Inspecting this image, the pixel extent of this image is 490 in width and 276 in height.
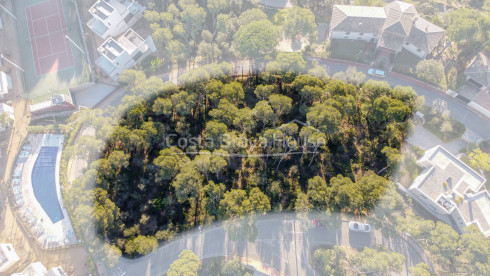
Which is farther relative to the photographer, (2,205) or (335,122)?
(2,205)

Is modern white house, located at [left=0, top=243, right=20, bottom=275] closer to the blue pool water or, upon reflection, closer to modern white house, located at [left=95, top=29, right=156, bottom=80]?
the blue pool water

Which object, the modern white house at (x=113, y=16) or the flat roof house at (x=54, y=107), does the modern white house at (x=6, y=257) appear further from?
the modern white house at (x=113, y=16)

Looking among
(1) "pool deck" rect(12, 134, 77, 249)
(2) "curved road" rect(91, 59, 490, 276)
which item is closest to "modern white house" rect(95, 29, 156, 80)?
(1) "pool deck" rect(12, 134, 77, 249)

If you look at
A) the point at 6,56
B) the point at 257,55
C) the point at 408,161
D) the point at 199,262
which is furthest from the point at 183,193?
the point at 6,56

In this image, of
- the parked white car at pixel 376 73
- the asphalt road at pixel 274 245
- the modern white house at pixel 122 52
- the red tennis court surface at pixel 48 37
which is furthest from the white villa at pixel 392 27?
the red tennis court surface at pixel 48 37

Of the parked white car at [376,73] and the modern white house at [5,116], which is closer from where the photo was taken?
the modern white house at [5,116]

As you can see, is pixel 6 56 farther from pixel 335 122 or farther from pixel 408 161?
pixel 408 161

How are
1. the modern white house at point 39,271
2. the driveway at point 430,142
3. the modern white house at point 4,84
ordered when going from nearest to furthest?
1. the modern white house at point 39,271
2. the driveway at point 430,142
3. the modern white house at point 4,84
